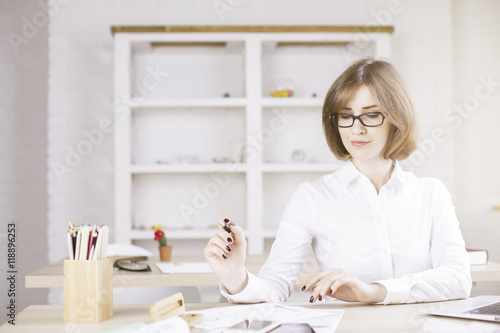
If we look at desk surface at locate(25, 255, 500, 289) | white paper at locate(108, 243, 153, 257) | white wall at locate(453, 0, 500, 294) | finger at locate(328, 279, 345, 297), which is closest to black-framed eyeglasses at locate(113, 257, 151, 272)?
desk surface at locate(25, 255, 500, 289)

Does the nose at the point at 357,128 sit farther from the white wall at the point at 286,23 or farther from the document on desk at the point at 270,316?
the white wall at the point at 286,23

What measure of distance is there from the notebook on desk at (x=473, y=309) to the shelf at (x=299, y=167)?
2.60 m

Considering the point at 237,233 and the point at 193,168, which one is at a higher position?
the point at 193,168

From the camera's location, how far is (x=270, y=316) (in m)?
1.23

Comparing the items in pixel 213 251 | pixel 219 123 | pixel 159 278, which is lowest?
pixel 159 278

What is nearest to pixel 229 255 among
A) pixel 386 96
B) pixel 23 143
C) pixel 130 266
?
pixel 386 96

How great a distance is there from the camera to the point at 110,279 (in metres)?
1.28

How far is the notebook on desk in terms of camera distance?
3.98 feet

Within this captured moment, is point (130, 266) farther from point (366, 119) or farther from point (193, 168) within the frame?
point (193, 168)

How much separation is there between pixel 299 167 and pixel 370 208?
232 cm

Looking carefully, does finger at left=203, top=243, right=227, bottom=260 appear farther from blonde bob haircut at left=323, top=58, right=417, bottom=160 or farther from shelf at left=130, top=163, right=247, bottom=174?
shelf at left=130, top=163, right=247, bottom=174

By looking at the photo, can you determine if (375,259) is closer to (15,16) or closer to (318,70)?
(318,70)

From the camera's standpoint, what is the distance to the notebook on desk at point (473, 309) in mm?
1214

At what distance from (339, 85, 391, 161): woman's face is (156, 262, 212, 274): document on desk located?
0.95m
